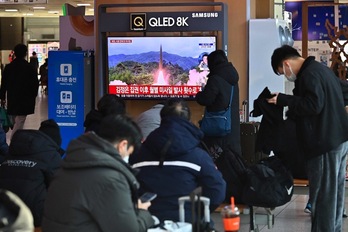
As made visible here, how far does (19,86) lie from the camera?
Result: 1059 centimetres

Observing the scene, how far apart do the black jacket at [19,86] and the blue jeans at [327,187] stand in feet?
19.5

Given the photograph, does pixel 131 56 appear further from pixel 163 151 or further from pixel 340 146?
pixel 163 151

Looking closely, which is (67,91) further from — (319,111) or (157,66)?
(319,111)

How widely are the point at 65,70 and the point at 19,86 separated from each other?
100cm

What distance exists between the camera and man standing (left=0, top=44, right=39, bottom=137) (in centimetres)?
1055

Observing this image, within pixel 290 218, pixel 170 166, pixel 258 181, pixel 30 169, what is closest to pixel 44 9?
pixel 290 218

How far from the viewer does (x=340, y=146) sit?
17.9 feet

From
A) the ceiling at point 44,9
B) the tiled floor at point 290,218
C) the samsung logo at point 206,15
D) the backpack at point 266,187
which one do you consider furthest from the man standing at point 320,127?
the ceiling at point 44,9

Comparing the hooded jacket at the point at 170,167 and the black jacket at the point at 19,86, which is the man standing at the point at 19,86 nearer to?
the black jacket at the point at 19,86

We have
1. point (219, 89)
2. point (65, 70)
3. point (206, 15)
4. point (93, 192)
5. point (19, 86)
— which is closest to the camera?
point (93, 192)

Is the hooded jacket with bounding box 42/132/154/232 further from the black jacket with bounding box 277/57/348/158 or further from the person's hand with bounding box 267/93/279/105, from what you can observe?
the person's hand with bounding box 267/93/279/105

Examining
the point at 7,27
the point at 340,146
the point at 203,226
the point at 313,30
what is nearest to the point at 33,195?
the point at 203,226

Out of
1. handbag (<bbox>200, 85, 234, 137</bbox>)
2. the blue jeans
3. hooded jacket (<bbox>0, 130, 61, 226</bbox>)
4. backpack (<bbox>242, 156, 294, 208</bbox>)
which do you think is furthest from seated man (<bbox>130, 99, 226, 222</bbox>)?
handbag (<bbox>200, 85, 234, 137</bbox>)

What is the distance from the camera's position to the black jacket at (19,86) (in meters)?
10.6
